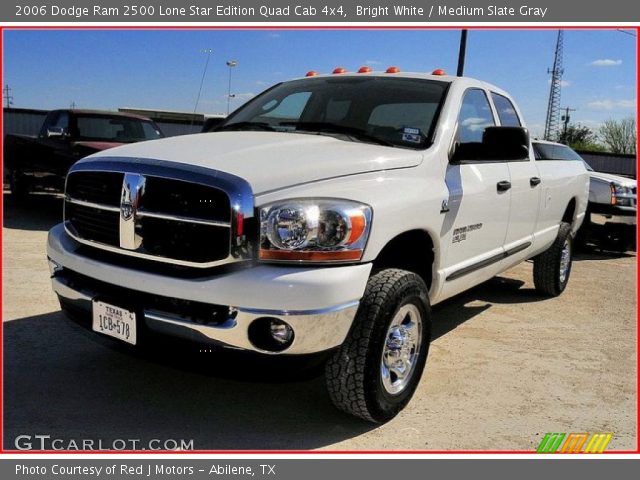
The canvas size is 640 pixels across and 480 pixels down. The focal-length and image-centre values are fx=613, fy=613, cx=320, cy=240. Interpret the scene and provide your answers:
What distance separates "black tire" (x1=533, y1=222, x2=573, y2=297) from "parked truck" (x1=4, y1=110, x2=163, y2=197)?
19.2ft

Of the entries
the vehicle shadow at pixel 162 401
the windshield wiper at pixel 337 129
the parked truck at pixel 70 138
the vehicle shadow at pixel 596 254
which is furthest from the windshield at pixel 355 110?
the vehicle shadow at pixel 596 254

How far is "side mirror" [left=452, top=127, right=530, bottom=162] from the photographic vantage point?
3570mm

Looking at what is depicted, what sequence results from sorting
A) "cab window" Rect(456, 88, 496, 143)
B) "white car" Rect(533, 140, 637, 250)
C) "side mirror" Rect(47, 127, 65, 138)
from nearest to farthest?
"cab window" Rect(456, 88, 496, 143)
"side mirror" Rect(47, 127, 65, 138)
"white car" Rect(533, 140, 637, 250)

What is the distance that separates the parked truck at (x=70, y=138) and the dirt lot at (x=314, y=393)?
4149mm

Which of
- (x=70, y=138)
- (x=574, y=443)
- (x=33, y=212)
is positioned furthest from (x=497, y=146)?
(x=33, y=212)

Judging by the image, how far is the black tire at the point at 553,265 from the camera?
6008mm

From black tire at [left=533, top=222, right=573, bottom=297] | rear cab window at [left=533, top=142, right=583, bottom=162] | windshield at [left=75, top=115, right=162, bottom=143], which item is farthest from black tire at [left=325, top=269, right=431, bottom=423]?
windshield at [left=75, top=115, right=162, bottom=143]

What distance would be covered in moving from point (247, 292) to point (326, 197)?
1.80 feet

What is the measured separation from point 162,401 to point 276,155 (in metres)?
1.47

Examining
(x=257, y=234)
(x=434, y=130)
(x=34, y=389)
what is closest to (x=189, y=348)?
(x=257, y=234)

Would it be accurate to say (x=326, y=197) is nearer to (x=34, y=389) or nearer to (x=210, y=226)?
(x=210, y=226)

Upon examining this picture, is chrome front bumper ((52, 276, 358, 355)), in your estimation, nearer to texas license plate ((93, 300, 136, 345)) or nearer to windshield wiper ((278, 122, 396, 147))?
texas license plate ((93, 300, 136, 345))

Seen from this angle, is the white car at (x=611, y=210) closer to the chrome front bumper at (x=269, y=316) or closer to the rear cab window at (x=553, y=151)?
the rear cab window at (x=553, y=151)

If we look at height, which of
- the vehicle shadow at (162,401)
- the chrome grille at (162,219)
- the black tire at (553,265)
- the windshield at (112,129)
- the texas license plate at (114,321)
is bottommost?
the vehicle shadow at (162,401)
